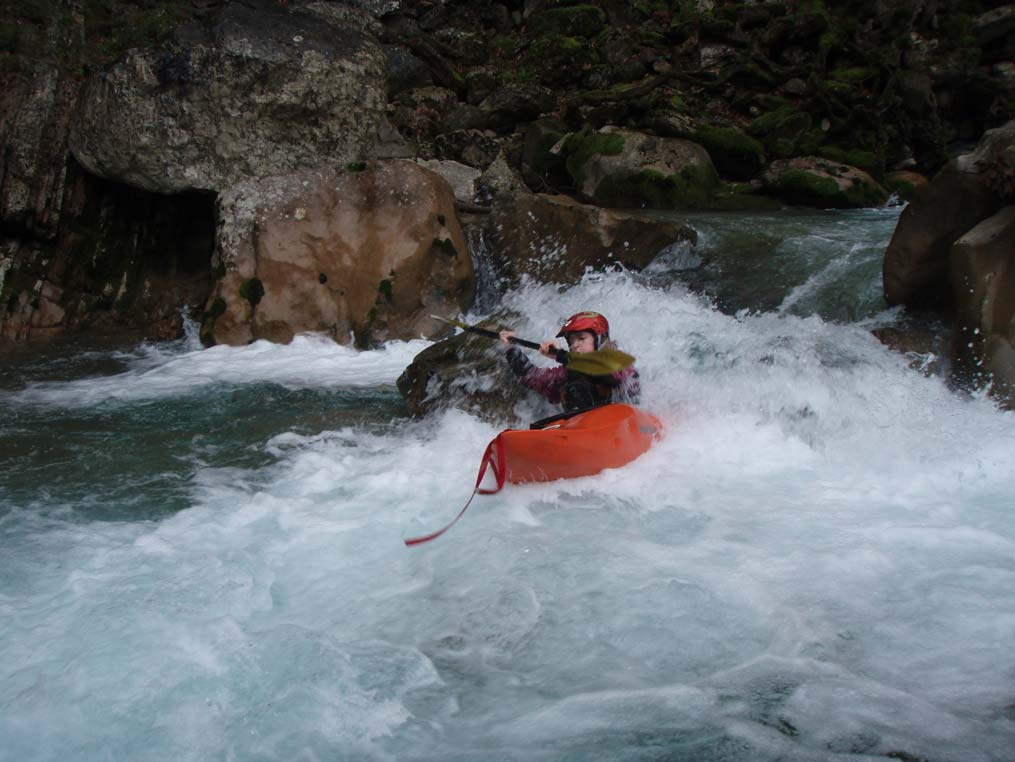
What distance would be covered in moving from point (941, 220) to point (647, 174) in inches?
218

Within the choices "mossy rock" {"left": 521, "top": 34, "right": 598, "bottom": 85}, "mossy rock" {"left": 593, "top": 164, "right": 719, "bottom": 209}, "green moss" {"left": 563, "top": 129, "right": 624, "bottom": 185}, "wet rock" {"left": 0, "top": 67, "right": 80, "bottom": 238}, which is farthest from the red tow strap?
"mossy rock" {"left": 521, "top": 34, "right": 598, "bottom": 85}

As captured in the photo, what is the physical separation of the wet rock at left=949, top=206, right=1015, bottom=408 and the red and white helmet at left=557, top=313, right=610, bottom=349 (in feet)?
6.95

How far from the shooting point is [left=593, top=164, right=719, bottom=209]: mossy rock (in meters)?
10.4

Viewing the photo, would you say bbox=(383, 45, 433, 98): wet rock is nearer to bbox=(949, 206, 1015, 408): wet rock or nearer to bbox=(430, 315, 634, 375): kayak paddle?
bbox=(430, 315, 634, 375): kayak paddle

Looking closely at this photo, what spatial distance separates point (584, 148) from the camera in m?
11.0

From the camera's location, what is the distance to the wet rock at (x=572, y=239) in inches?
287

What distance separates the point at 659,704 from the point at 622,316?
3.85 meters

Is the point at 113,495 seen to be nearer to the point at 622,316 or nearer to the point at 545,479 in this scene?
the point at 545,479

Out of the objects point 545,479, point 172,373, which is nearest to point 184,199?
point 172,373

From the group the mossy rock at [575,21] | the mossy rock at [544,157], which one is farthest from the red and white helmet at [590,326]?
the mossy rock at [575,21]

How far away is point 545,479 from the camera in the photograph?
405 centimetres

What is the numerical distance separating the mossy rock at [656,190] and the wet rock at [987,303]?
18.7 feet

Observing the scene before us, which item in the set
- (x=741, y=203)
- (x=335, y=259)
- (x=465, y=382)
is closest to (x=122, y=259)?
(x=335, y=259)

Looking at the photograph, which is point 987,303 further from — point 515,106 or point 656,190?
point 515,106
